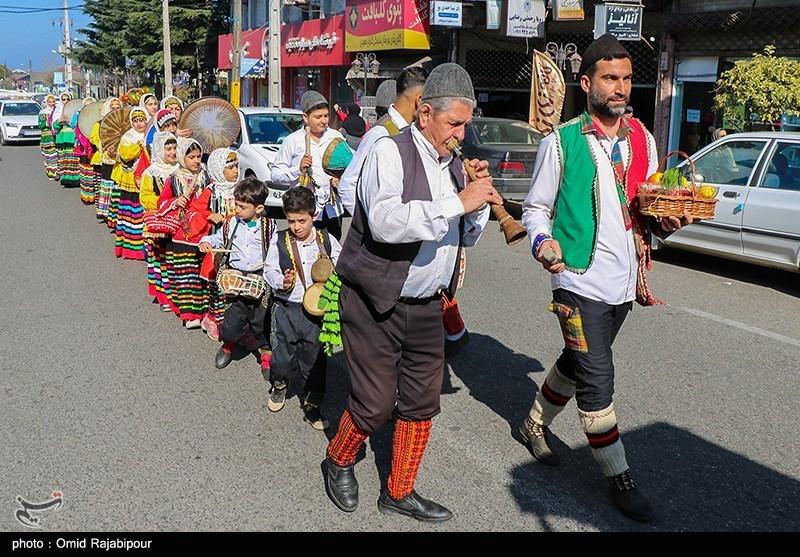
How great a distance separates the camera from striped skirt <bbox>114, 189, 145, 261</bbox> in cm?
906

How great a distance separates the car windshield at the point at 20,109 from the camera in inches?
1278

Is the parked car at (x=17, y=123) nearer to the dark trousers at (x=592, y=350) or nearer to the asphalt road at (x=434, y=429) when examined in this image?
the asphalt road at (x=434, y=429)

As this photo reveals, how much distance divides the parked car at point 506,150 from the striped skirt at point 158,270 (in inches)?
239

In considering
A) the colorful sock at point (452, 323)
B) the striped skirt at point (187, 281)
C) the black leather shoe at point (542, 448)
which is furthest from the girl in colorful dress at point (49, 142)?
the black leather shoe at point (542, 448)

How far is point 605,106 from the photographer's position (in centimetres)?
357

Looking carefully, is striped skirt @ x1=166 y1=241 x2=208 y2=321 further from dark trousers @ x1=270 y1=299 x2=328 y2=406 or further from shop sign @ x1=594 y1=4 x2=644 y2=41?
shop sign @ x1=594 y1=4 x2=644 y2=41

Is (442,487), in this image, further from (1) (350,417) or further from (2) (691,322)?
(2) (691,322)

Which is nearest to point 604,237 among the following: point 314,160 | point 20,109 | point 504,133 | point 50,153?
point 314,160

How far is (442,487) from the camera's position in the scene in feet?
12.9

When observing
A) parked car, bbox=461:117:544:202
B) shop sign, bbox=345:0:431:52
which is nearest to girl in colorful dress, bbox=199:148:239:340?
parked car, bbox=461:117:544:202

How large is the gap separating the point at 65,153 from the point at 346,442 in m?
15.1

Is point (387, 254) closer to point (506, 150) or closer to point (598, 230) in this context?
point (598, 230)

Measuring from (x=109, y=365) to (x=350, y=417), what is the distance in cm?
280

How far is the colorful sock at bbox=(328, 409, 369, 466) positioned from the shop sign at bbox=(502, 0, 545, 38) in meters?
16.4
